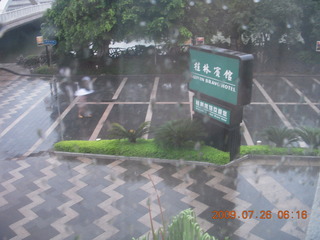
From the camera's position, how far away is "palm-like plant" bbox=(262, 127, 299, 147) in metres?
11.7

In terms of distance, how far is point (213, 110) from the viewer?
11172mm

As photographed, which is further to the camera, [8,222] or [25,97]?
[25,97]

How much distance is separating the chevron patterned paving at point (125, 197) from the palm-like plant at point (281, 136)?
1.03 metres

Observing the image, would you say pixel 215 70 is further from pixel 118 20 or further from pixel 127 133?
pixel 118 20

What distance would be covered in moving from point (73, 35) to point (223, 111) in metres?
13.0

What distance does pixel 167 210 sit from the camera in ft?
29.6

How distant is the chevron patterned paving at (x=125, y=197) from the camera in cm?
833

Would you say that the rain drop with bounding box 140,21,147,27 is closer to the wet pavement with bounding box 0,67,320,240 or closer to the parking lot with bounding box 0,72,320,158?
the parking lot with bounding box 0,72,320,158

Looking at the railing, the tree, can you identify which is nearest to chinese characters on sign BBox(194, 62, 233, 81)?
the tree

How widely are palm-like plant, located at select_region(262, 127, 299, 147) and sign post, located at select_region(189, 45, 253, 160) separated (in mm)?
1355

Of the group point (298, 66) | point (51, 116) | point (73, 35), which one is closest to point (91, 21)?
point (73, 35)

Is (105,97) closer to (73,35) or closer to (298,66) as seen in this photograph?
(73,35)

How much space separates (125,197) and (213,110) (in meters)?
3.68

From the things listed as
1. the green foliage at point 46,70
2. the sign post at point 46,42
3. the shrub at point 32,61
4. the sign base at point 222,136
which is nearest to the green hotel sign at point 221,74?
the sign base at point 222,136
